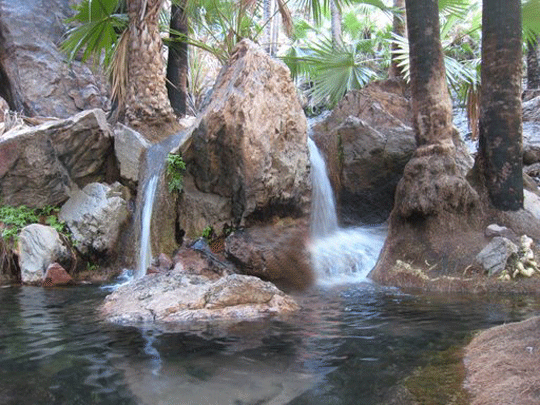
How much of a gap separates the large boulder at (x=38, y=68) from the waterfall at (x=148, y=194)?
21.4 ft

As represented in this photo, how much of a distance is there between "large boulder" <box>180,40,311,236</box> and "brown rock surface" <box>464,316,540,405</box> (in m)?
4.70

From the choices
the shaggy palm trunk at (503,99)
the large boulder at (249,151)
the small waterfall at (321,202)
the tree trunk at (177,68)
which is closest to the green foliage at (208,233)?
the large boulder at (249,151)

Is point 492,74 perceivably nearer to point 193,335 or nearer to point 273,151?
point 273,151

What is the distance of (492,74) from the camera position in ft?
20.5

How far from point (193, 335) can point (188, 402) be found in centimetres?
136

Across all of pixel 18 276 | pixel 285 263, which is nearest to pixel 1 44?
pixel 18 276

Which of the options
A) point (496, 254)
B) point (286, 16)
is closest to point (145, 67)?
point (286, 16)

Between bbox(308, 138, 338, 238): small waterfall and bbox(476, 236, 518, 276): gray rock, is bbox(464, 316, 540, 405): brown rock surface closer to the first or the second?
bbox(476, 236, 518, 276): gray rock

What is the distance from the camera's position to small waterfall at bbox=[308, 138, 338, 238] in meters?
8.46

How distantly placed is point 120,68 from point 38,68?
5539mm

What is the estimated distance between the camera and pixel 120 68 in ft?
32.2

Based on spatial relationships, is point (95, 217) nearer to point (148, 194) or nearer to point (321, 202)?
point (148, 194)

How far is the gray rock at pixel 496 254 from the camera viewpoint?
5676 mm

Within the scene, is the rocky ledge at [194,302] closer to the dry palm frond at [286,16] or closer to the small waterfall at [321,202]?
the small waterfall at [321,202]
